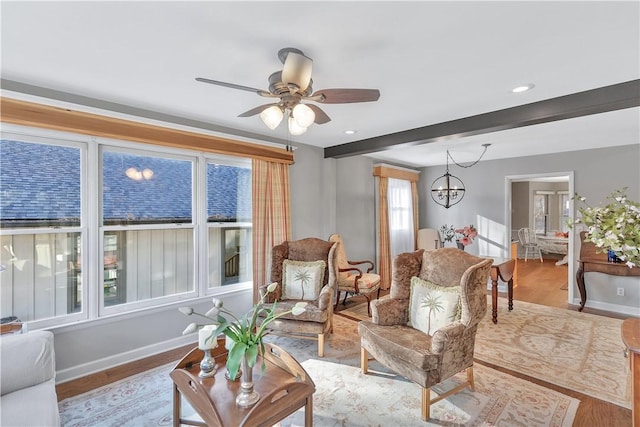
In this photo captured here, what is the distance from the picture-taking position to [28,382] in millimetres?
1680

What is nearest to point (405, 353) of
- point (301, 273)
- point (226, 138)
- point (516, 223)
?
point (301, 273)

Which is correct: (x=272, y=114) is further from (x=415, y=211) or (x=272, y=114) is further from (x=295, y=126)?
(x=415, y=211)

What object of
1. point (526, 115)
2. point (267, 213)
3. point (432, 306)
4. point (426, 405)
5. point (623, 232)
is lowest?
point (426, 405)

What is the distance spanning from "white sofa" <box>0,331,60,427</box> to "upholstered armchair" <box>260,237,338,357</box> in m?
1.63

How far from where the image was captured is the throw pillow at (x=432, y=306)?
2.32 meters

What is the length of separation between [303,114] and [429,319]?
6.08ft

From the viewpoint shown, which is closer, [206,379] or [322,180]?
[206,379]

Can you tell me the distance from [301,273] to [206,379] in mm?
1745

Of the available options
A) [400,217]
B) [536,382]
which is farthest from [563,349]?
[400,217]

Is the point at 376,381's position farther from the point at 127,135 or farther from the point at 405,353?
the point at 127,135

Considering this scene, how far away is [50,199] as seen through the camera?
8.18 ft

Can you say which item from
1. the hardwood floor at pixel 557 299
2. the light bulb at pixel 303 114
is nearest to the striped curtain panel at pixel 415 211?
the hardwood floor at pixel 557 299

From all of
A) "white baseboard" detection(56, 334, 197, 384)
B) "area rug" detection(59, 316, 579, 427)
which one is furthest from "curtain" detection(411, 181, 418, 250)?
→ "white baseboard" detection(56, 334, 197, 384)

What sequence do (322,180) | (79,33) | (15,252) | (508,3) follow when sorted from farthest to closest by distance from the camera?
(322,180)
(15,252)
(79,33)
(508,3)
